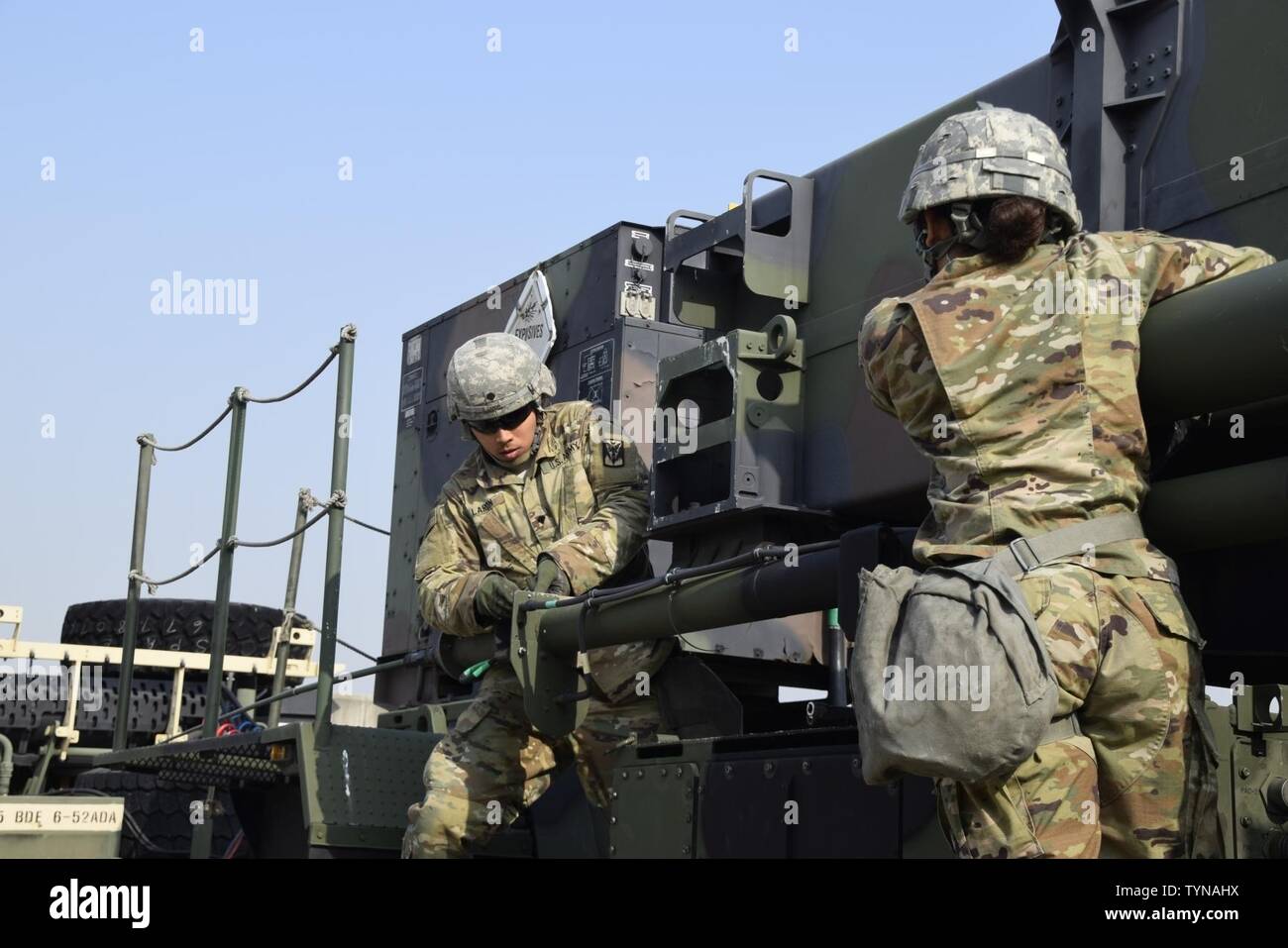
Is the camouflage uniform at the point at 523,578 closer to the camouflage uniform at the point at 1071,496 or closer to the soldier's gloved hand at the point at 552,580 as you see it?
the soldier's gloved hand at the point at 552,580

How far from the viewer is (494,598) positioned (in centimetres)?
546

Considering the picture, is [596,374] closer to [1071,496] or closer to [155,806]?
[1071,496]

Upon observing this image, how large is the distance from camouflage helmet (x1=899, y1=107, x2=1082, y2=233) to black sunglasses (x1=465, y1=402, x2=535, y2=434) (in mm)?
2308

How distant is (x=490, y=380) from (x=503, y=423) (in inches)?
6.9

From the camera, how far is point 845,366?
15.9 feet

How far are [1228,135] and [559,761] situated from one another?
2887 millimetres

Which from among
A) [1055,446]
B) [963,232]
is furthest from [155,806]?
[1055,446]

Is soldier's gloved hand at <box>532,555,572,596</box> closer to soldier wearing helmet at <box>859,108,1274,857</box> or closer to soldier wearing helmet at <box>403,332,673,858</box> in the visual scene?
soldier wearing helmet at <box>403,332,673,858</box>

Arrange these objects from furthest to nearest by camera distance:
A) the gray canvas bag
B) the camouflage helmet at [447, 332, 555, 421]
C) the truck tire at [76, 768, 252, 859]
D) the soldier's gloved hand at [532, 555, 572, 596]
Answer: the truck tire at [76, 768, 252, 859] → the camouflage helmet at [447, 332, 555, 421] → the soldier's gloved hand at [532, 555, 572, 596] → the gray canvas bag

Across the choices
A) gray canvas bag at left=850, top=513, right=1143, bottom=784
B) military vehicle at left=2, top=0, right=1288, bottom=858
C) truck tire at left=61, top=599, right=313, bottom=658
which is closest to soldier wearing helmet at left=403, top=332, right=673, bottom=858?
military vehicle at left=2, top=0, right=1288, bottom=858

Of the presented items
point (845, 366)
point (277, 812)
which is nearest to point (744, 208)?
point (845, 366)

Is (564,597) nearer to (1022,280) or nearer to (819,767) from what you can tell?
(819,767)

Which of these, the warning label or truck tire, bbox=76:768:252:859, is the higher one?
the warning label

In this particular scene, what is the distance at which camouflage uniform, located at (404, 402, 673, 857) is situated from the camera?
537 centimetres
